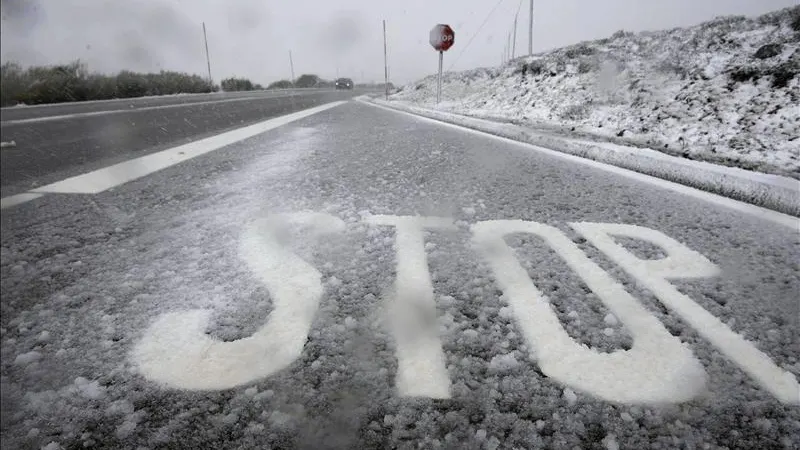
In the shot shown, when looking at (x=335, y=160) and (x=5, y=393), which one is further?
(x=335, y=160)

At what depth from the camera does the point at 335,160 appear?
3143 mm

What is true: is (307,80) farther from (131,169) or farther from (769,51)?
(131,169)

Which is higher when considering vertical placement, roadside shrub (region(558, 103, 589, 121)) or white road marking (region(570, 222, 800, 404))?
roadside shrub (region(558, 103, 589, 121))

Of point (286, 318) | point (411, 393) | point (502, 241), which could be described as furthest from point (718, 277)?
point (286, 318)

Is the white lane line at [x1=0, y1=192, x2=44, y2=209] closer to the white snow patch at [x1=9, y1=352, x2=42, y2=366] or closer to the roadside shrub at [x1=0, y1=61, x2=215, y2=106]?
the roadside shrub at [x1=0, y1=61, x2=215, y2=106]

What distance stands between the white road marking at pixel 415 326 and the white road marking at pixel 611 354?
20cm

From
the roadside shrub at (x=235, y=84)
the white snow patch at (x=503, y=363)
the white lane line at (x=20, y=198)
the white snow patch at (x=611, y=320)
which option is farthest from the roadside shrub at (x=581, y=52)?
the roadside shrub at (x=235, y=84)

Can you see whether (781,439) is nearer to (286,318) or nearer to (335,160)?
(286,318)

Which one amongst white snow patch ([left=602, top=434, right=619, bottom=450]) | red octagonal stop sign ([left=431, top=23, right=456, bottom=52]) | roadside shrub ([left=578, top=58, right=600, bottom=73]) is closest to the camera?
white snow patch ([left=602, top=434, right=619, bottom=450])

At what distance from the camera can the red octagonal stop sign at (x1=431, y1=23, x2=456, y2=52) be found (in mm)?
12945

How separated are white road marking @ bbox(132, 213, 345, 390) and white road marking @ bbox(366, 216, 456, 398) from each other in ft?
0.68

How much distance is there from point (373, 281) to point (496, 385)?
0.51m

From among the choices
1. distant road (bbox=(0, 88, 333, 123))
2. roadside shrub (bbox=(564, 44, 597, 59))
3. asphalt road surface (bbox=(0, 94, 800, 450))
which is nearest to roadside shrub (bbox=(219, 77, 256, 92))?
distant road (bbox=(0, 88, 333, 123))

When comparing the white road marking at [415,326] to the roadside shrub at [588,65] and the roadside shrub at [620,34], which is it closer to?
the roadside shrub at [588,65]
